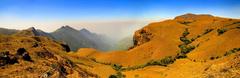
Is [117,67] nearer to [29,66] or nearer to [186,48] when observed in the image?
[186,48]

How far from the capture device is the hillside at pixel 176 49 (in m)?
64.5

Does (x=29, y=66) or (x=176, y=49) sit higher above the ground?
(x=29, y=66)

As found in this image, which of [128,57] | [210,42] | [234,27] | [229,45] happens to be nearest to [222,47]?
[229,45]

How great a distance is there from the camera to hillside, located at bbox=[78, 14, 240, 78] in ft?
212

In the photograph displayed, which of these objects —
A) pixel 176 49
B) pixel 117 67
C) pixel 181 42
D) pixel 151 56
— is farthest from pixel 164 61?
pixel 181 42

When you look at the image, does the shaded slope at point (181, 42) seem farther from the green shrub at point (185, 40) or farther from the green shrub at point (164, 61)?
the green shrub at point (164, 61)

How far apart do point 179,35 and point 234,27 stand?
50.0ft

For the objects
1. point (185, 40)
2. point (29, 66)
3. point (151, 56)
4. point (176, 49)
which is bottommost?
point (151, 56)

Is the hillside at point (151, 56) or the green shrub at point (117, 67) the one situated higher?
the hillside at point (151, 56)

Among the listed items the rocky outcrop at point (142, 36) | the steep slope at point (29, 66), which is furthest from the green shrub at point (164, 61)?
the steep slope at point (29, 66)

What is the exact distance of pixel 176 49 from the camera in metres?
82.6

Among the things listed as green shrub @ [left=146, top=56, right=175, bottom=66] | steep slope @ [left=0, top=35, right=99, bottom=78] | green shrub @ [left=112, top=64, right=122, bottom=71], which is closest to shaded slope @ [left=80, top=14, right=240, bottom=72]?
green shrub @ [left=146, top=56, right=175, bottom=66]

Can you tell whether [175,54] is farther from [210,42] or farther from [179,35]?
[179,35]

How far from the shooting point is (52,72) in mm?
44125
